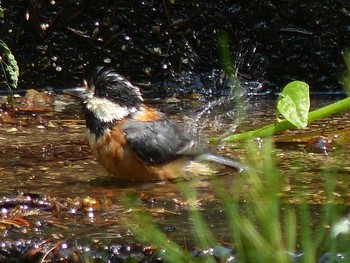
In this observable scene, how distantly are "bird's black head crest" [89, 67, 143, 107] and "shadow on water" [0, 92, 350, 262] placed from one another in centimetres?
38

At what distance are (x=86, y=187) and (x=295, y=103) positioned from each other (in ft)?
4.16

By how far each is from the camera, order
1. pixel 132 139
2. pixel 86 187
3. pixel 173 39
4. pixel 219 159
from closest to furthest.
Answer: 1. pixel 86 187
2. pixel 219 159
3. pixel 132 139
4. pixel 173 39

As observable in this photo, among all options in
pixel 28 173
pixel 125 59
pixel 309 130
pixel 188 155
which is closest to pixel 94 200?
pixel 28 173

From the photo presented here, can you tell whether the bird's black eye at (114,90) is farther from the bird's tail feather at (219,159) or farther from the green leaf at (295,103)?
the green leaf at (295,103)

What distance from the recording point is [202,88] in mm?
7242

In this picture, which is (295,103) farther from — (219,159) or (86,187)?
(86,187)

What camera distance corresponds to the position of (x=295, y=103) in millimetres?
3895

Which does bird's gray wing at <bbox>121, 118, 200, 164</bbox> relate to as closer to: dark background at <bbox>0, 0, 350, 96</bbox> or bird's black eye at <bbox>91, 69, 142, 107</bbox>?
bird's black eye at <bbox>91, 69, 142, 107</bbox>

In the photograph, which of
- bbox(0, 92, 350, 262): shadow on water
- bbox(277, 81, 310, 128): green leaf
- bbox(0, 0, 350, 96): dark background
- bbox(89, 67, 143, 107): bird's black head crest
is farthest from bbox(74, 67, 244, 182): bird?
bbox(0, 0, 350, 96): dark background

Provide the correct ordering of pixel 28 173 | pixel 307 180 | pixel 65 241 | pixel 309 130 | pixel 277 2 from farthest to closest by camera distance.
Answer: pixel 277 2, pixel 309 130, pixel 28 173, pixel 307 180, pixel 65 241

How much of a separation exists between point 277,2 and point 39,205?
3833 mm

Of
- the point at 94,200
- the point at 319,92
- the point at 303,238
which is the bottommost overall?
the point at 319,92

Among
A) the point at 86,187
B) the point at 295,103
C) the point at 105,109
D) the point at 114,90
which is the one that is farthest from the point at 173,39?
the point at 295,103

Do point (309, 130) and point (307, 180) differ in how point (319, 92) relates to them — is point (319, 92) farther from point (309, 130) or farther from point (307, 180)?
point (307, 180)
